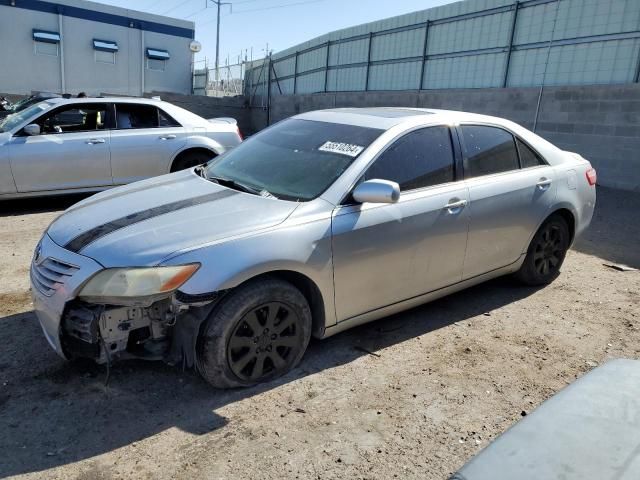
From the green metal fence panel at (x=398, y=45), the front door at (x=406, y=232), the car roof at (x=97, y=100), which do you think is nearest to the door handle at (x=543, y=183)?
the front door at (x=406, y=232)

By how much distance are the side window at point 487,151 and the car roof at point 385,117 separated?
0.11 meters

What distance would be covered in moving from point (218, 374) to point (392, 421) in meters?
1.00

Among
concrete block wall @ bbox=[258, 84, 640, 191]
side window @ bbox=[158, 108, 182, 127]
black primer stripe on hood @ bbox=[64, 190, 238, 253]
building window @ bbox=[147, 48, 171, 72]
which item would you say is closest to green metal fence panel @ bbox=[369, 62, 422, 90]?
concrete block wall @ bbox=[258, 84, 640, 191]

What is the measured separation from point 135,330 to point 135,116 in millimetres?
5619

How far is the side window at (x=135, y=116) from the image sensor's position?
7574mm

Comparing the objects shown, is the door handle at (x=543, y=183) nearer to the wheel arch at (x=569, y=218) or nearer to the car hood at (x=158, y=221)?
the wheel arch at (x=569, y=218)

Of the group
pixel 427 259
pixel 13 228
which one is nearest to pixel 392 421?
pixel 427 259

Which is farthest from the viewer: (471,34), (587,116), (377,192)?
(471,34)

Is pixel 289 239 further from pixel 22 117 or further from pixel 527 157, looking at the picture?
pixel 22 117

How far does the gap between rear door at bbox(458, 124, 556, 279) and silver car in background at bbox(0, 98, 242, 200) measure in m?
4.88

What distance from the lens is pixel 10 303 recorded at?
4.11 m

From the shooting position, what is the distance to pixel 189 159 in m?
8.05

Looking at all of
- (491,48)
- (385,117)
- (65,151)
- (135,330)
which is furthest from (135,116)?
(491,48)

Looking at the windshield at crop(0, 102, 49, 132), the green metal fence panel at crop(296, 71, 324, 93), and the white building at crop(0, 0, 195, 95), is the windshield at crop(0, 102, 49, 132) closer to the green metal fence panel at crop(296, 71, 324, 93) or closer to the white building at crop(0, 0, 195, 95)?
the green metal fence panel at crop(296, 71, 324, 93)
